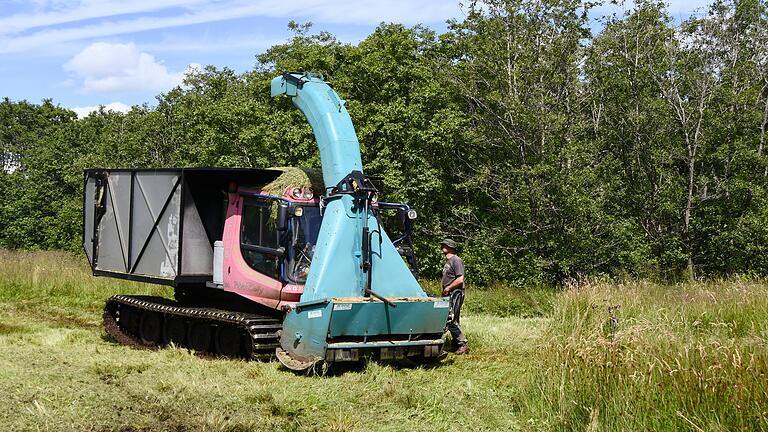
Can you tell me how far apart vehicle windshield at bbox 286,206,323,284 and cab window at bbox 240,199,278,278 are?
0.90 feet

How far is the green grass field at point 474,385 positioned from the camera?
21.6ft

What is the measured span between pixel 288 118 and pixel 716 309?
1903 cm

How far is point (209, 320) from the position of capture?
11742 mm

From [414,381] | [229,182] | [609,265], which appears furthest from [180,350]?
[609,265]

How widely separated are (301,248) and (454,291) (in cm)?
233

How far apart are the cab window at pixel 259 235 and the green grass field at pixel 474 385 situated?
1418mm

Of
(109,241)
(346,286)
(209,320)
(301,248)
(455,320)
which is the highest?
(301,248)

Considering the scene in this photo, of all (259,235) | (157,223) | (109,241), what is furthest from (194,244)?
(109,241)

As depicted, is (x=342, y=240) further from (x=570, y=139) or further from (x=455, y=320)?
(x=570, y=139)

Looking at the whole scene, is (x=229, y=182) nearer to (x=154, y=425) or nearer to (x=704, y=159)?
(x=154, y=425)

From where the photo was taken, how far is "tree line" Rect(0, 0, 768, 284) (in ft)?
76.6

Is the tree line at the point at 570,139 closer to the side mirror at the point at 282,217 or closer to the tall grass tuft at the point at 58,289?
the tall grass tuft at the point at 58,289

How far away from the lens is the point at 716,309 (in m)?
11.4

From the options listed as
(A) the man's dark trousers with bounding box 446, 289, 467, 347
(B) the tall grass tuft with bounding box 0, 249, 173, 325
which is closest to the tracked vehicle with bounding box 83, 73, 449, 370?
(A) the man's dark trousers with bounding box 446, 289, 467, 347
